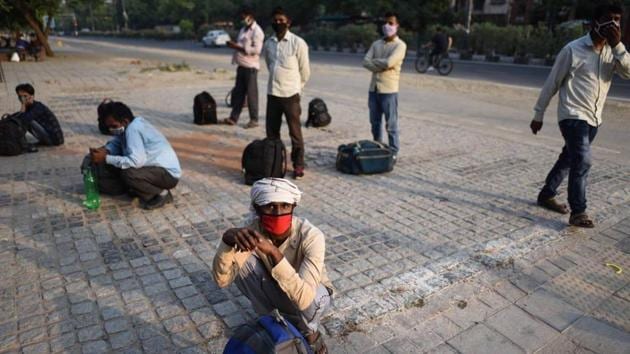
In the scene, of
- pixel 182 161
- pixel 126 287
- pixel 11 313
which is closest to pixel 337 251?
pixel 126 287

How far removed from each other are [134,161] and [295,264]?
2.62 m

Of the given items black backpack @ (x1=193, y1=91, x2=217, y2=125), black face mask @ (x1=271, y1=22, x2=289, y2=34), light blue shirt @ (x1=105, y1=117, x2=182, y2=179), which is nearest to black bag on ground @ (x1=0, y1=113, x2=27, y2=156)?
light blue shirt @ (x1=105, y1=117, x2=182, y2=179)

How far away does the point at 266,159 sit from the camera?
534 centimetres

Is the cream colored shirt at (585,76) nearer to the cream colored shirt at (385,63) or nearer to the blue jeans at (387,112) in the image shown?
the cream colored shirt at (385,63)

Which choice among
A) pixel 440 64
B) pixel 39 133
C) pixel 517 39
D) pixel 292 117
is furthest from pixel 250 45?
pixel 517 39

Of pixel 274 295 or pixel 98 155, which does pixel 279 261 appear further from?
pixel 98 155

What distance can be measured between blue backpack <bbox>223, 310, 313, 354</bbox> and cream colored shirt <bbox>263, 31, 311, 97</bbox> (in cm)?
403

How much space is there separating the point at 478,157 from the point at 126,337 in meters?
5.69

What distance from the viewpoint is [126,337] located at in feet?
9.14

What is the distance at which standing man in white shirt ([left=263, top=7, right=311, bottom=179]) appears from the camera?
223 inches

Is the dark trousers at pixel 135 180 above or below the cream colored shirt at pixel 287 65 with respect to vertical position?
below

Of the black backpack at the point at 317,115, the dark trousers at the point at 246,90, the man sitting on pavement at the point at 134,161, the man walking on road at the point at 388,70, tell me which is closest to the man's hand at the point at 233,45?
the dark trousers at the point at 246,90

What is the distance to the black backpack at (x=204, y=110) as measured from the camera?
345 inches

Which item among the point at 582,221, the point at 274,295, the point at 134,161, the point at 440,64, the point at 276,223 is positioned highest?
the point at 440,64
